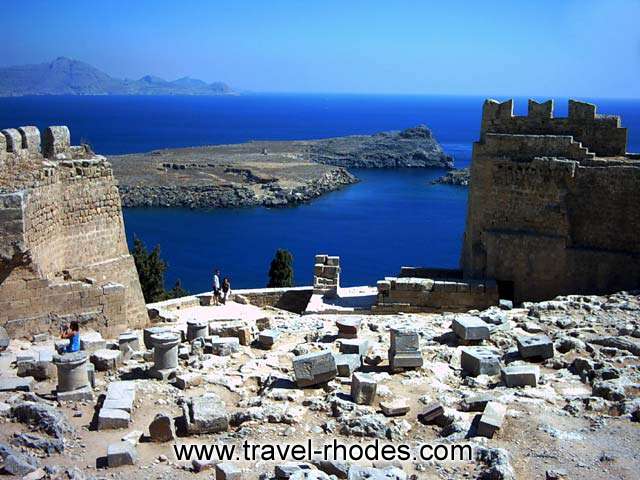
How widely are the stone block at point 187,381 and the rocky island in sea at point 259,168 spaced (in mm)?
65559

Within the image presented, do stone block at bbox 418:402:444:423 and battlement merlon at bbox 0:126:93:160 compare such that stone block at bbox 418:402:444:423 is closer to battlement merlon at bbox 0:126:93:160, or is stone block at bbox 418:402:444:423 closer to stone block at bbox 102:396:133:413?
stone block at bbox 102:396:133:413

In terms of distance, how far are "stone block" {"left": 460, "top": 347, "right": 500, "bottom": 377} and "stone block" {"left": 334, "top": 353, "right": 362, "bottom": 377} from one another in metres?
1.48

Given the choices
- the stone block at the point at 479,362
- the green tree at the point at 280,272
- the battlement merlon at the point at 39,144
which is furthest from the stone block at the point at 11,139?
the green tree at the point at 280,272

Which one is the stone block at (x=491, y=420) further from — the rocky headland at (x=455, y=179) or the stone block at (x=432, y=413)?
the rocky headland at (x=455, y=179)

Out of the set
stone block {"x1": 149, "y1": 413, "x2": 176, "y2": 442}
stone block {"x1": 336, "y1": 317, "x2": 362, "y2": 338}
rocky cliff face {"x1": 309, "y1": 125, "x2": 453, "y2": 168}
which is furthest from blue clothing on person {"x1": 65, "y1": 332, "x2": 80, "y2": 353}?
rocky cliff face {"x1": 309, "y1": 125, "x2": 453, "y2": 168}

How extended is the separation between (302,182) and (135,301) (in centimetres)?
7085

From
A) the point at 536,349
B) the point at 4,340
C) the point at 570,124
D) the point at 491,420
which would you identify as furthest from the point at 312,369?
the point at 570,124

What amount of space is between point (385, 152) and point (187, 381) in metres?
107

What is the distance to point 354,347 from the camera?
35.2 feet

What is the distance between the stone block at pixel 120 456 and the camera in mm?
7402

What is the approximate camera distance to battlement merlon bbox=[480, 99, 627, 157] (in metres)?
16.6

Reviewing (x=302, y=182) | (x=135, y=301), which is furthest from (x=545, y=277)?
(x=302, y=182)

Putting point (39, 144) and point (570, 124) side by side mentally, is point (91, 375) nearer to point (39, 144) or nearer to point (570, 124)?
point (39, 144)

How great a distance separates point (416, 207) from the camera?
78312mm
